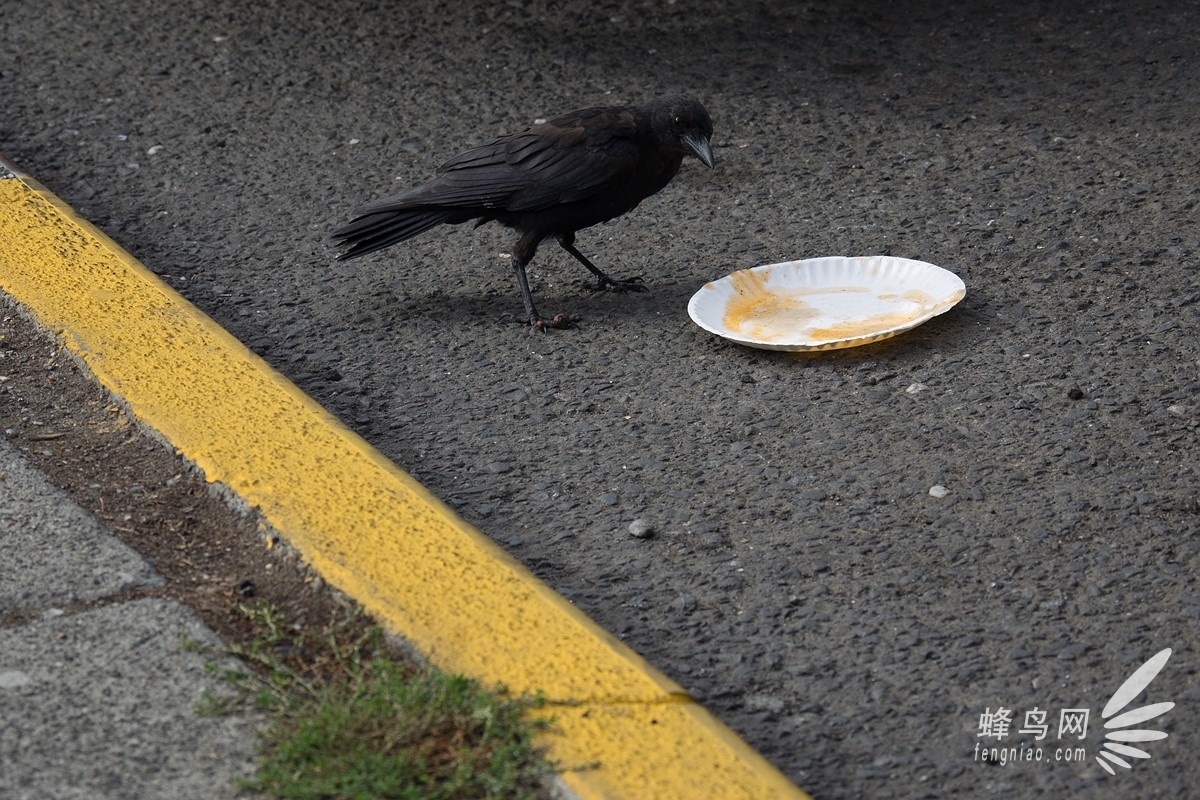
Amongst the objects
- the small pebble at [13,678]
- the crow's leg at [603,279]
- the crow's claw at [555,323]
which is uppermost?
the crow's leg at [603,279]

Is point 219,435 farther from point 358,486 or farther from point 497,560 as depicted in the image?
point 497,560

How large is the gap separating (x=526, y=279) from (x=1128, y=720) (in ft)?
7.36

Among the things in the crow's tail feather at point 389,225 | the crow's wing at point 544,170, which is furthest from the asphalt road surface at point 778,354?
the crow's wing at point 544,170

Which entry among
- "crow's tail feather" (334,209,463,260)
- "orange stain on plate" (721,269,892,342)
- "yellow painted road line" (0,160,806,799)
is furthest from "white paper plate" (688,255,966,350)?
"yellow painted road line" (0,160,806,799)

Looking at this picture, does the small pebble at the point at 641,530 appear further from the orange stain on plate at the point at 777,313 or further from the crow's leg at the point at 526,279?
the crow's leg at the point at 526,279

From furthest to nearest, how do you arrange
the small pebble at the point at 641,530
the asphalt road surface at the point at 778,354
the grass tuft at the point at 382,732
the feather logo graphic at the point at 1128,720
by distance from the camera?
the small pebble at the point at 641,530 < the asphalt road surface at the point at 778,354 < the feather logo graphic at the point at 1128,720 < the grass tuft at the point at 382,732

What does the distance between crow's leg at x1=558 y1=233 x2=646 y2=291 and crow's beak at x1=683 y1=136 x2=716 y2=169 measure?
433mm

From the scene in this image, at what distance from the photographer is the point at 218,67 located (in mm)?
5922

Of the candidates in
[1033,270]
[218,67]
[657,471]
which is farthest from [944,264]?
[218,67]

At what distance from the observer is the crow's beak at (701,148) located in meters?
4.02

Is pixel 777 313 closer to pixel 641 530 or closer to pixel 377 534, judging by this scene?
pixel 641 530

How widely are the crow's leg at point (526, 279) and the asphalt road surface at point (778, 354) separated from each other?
10 cm

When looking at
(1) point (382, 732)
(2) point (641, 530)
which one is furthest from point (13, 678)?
(2) point (641, 530)

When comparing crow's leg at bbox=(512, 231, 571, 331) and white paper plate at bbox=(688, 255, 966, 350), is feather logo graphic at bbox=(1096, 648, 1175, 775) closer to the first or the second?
white paper plate at bbox=(688, 255, 966, 350)
